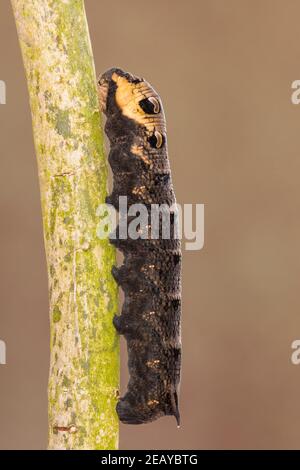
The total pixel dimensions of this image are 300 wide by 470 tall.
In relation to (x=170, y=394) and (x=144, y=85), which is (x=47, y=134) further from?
(x=170, y=394)

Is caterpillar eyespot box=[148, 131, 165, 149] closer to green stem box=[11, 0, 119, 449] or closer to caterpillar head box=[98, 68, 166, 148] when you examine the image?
caterpillar head box=[98, 68, 166, 148]

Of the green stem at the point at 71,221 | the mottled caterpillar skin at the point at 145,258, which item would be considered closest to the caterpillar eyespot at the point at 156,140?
the mottled caterpillar skin at the point at 145,258

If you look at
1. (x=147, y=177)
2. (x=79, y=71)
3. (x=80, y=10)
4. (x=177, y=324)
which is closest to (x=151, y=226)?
(x=147, y=177)

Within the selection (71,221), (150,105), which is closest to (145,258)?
(71,221)

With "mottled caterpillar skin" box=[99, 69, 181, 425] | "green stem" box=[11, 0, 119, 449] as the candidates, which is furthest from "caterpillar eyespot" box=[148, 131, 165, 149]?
"green stem" box=[11, 0, 119, 449]

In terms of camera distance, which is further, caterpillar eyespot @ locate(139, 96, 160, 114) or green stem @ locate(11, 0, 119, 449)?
caterpillar eyespot @ locate(139, 96, 160, 114)

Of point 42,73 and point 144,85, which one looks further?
point 144,85

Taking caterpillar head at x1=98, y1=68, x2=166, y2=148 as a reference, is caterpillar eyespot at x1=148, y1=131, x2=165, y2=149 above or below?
below

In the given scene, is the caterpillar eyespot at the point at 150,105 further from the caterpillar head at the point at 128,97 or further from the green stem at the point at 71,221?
the green stem at the point at 71,221
